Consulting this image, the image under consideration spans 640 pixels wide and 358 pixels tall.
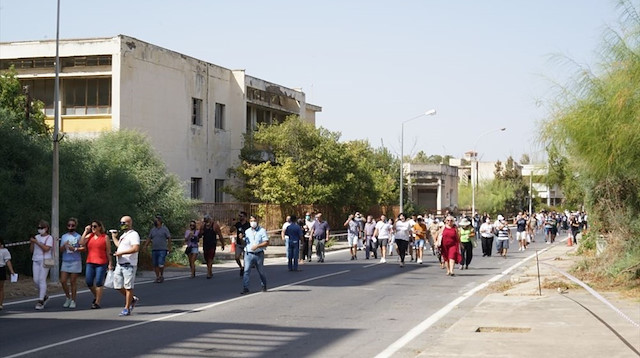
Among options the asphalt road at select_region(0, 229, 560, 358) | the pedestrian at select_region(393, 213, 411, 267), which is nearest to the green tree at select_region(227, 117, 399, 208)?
the pedestrian at select_region(393, 213, 411, 267)

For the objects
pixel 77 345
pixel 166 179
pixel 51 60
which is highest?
pixel 51 60

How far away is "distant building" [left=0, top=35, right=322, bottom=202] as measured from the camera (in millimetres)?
41875

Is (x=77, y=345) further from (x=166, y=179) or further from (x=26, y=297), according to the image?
(x=166, y=179)

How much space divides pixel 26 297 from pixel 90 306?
3035mm

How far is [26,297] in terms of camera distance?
63.9 feet

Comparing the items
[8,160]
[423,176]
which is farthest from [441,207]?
[8,160]

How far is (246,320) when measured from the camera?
48.7 feet

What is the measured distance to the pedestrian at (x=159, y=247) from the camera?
930 inches

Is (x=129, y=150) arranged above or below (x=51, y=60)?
below

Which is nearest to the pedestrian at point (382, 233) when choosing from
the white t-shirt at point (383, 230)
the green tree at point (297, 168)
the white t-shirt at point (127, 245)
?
the white t-shirt at point (383, 230)

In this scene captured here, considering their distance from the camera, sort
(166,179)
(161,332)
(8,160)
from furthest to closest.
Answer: (166,179), (8,160), (161,332)

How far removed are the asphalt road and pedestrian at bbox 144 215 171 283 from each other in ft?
1.29

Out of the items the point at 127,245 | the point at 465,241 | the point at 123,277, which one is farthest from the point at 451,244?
the point at 123,277

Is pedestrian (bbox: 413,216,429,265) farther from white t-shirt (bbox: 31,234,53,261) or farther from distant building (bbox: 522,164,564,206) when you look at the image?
white t-shirt (bbox: 31,234,53,261)
